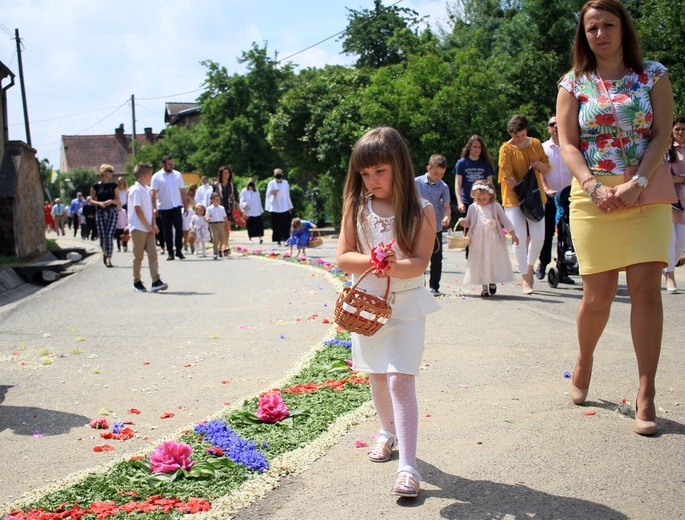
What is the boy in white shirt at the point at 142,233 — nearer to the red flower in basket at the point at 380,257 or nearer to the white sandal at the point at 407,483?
the red flower in basket at the point at 380,257

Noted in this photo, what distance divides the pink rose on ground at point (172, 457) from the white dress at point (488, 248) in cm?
668

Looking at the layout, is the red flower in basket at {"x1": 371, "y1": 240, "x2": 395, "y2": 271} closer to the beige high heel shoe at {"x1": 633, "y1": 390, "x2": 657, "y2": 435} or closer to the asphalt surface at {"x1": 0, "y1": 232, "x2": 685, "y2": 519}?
the asphalt surface at {"x1": 0, "y1": 232, "x2": 685, "y2": 519}

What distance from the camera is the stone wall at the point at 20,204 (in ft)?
53.7

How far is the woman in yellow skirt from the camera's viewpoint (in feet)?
14.9

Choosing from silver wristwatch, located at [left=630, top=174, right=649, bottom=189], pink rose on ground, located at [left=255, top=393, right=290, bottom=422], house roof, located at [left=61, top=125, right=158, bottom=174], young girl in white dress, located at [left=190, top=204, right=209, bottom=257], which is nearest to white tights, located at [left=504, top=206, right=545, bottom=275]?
silver wristwatch, located at [left=630, top=174, right=649, bottom=189]

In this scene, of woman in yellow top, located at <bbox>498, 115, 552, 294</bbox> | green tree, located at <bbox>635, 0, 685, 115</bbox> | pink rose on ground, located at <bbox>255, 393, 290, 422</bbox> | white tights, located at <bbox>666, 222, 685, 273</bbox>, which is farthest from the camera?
green tree, located at <bbox>635, 0, 685, 115</bbox>

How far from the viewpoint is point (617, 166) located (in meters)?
4.70

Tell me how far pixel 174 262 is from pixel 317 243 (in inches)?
127

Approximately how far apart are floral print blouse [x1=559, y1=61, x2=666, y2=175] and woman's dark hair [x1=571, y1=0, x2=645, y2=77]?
57 millimetres

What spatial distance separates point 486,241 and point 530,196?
78cm

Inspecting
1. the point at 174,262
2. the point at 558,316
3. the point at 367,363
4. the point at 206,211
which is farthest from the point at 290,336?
the point at 206,211

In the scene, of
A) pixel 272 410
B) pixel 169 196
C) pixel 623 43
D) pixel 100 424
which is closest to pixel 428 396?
pixel 272 410

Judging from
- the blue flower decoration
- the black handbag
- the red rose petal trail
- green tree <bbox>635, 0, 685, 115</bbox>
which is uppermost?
green tree <bbox>635, 0, 685, 115</bbox>

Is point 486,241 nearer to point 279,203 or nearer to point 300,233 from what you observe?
point 300,233
